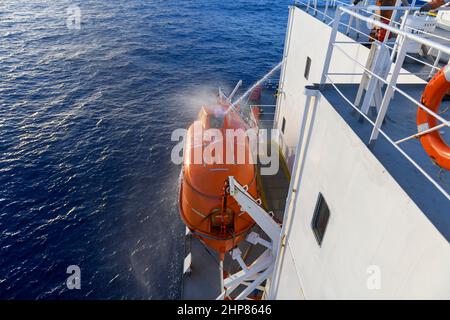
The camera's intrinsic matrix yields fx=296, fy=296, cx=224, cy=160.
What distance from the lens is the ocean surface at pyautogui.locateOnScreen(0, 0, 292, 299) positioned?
1470 cm

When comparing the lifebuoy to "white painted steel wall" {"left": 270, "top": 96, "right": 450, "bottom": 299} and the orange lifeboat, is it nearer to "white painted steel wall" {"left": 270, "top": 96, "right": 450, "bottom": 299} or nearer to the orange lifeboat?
"white painted steel wall" {"left": 270, "top": 96, "right": 450, "bottom": 299}

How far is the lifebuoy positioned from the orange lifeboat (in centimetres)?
682

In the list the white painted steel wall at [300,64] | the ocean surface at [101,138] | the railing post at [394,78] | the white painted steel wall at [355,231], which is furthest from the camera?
the ocean surface at [101,138]

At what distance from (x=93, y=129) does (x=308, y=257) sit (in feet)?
69.9

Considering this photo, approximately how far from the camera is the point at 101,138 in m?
22.1

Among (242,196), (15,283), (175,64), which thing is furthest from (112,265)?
(175,64)

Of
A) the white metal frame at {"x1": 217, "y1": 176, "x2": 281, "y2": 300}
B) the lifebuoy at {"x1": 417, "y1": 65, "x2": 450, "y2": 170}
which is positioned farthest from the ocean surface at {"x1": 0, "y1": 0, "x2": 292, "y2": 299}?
the lifebuoy at {"x1": 417, "y1": 65, "x2": 450, "y2": 170}

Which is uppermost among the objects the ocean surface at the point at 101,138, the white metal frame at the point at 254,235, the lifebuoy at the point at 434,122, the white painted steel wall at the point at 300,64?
the lifebuoy at the point at 434,122

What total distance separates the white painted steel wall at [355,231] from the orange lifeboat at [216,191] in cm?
434

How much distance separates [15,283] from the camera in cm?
1356

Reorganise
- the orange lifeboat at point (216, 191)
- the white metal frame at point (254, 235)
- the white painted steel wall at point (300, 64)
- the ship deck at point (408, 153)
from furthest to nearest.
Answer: the orange lifeboat at point (216, 191) < the white painted steel wall at point (300, 64) < the white metal frame at point (254, 235) < the ship deck at point (408, 153)

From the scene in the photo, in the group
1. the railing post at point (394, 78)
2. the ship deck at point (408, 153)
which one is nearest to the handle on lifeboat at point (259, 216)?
the ship deck at point (408, 153)

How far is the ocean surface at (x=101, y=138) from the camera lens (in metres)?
14.7

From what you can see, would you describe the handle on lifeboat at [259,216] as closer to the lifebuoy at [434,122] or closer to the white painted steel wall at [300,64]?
the white painted steel wall at [300,64]
